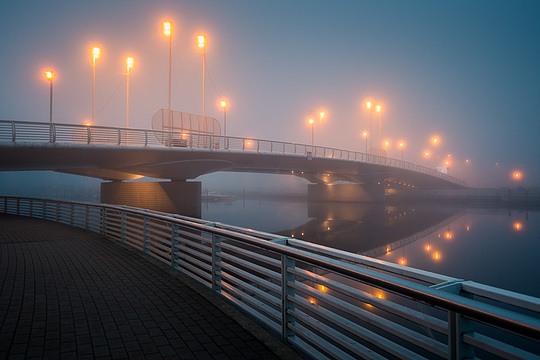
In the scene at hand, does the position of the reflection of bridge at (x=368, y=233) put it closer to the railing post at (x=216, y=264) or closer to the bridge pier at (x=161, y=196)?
the bridge pier at (x=161, y=196)

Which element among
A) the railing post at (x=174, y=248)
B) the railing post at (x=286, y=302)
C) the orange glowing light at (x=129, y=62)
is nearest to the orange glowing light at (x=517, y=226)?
the railing post at (x=174, y=248)

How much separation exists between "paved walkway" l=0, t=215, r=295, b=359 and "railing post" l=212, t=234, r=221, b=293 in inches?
7.5

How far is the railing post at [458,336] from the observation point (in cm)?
252

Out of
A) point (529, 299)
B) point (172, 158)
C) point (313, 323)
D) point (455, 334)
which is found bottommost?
point (313, 323)

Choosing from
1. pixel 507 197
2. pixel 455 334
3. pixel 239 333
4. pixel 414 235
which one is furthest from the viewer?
pixel 507 197

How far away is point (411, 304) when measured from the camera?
32.4 ft

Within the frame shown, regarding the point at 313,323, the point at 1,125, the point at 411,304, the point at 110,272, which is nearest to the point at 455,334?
the point at 313,323

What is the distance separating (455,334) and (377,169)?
4971 cm

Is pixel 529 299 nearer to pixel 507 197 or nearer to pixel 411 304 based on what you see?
pixel 411 304

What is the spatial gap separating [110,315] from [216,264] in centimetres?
173

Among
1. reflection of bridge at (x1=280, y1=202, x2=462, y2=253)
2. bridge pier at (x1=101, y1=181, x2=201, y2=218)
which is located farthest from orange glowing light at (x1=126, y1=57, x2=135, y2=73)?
reflection of bridge at (x1=280, y1=202, x2=462, y2=253)

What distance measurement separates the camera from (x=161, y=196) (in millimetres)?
30250

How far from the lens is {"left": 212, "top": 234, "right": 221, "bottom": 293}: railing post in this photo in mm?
6082

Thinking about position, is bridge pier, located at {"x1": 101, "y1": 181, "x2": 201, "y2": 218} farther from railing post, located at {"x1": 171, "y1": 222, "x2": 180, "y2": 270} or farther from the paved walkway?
railing post, located at {"x1": 171, "y1": 222, "x2": 180, "y2": 270}
